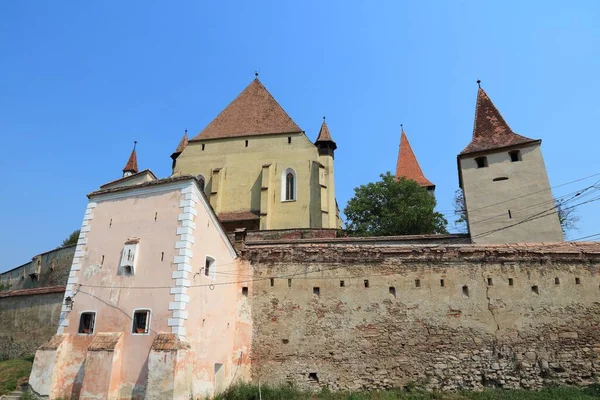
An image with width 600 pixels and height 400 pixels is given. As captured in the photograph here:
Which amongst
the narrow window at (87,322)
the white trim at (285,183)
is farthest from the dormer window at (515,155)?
the narrow window at (87,322)

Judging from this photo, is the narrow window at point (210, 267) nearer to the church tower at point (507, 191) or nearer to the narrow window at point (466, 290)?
the narrow window at point (466, 290)

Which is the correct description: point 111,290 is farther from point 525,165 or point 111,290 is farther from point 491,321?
point 525,165

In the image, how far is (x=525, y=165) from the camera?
69.2 feet

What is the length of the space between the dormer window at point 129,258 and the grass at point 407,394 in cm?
499

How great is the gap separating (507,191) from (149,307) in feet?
59.2

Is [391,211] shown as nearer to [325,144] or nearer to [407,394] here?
[325,144]

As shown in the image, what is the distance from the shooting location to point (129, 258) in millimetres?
13062

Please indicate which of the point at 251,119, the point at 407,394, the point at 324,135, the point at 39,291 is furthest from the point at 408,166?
the point at 39,291

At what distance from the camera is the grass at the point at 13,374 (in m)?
13.3

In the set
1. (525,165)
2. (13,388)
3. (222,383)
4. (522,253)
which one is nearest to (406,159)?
(525,165)

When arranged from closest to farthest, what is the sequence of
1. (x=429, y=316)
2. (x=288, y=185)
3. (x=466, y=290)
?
1. (x=429, y=316)
2. (x=466, y=290)
3. (x=288, y=185)

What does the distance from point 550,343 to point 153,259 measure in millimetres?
13626

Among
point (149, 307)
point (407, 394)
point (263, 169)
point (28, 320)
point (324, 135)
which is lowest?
point (407, 394)

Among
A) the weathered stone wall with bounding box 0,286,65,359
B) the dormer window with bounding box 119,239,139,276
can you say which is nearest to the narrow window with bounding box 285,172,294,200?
the weathered stone wall with bounding box 0,286,65,359
